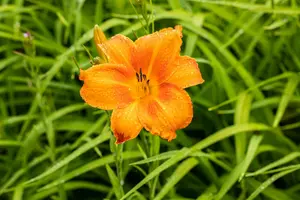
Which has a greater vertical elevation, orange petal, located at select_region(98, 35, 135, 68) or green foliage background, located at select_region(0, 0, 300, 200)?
orange petal, located at select_region(98, 35, 135, 68)

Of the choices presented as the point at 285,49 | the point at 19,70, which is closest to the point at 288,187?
the point at 285,49

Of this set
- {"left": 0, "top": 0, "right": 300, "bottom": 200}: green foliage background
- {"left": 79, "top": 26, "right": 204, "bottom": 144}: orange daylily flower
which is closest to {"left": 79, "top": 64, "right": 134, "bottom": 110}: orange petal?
{"left": 79, "top": 26, "right": 204, "bottom": 144}: orange daylily flower

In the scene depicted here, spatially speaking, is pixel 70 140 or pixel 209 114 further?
pixel 70 140

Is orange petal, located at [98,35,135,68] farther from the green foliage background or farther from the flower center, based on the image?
the green foliage background

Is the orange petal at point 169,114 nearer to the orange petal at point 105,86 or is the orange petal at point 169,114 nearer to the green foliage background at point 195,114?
the orange petal at point 105,86

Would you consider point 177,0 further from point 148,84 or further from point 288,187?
point 148,84

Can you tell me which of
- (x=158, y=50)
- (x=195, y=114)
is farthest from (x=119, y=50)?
(x=195, y=114)

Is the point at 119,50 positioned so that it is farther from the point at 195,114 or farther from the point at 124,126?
the point at 195,114

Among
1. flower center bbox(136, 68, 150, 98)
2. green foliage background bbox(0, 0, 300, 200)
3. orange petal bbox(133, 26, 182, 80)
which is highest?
orange petal bbox(133, 26, 182, 80)
